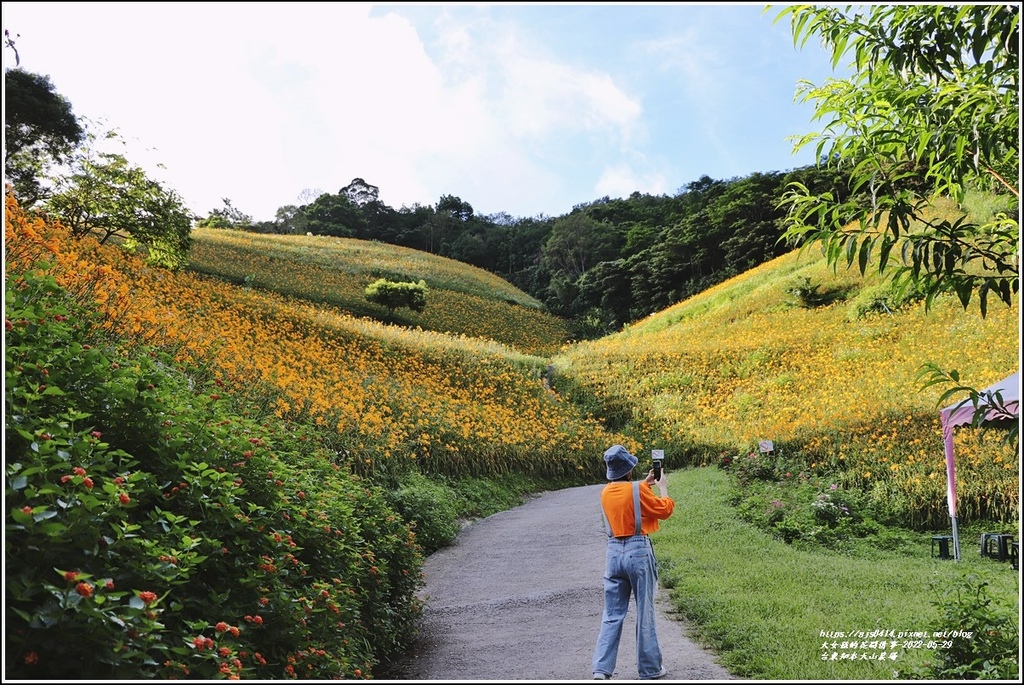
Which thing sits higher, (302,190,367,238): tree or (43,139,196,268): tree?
(302,190,367,238): tree

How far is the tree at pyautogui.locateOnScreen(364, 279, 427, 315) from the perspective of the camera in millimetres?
26125

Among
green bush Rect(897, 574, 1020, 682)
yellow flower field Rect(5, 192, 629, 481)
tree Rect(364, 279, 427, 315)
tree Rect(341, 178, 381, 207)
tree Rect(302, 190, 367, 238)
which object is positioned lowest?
green bush Rect(897, 574, 1020, 682)

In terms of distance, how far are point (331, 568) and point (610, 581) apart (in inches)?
64.5

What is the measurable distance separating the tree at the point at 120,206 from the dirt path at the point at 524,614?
7.57 metres

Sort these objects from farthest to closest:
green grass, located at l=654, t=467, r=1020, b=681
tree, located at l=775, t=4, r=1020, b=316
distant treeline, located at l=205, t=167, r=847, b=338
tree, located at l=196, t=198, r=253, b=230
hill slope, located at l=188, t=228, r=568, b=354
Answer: tree, located at l=196, t=198, r=253, b=230, hill slope, located at l=188, t=228, r=568, b=354, distant treeline, located at l=205, t=167, r=847, b=338, green grass, located at l=654, t=467, r=1020, b=681, tree, located at l=775, t=4, r=1020, b=316

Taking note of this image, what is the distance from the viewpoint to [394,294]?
26234mm

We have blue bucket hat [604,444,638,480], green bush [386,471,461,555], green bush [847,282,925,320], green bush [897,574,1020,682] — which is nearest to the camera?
green bush [897,574,1020,682]

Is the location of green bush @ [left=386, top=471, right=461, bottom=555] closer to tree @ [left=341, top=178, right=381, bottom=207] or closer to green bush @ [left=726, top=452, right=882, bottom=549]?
green bush @ [left=726, top=452, right=882, bottom=549]

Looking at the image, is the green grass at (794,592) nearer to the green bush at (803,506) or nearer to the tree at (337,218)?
the green bush at (803,506)

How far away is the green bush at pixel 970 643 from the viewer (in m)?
3.67

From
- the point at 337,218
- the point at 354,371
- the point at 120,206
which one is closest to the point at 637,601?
the point at 354,371

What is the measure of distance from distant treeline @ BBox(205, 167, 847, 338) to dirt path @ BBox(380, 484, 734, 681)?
893 centimetres

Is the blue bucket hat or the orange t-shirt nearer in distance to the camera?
the orange t-shirt

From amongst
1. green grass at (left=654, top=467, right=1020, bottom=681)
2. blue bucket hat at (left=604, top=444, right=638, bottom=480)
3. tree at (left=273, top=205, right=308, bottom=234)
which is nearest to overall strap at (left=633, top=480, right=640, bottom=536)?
blue bucket hat at (left=604, top=444, right=638, bottom=480)
